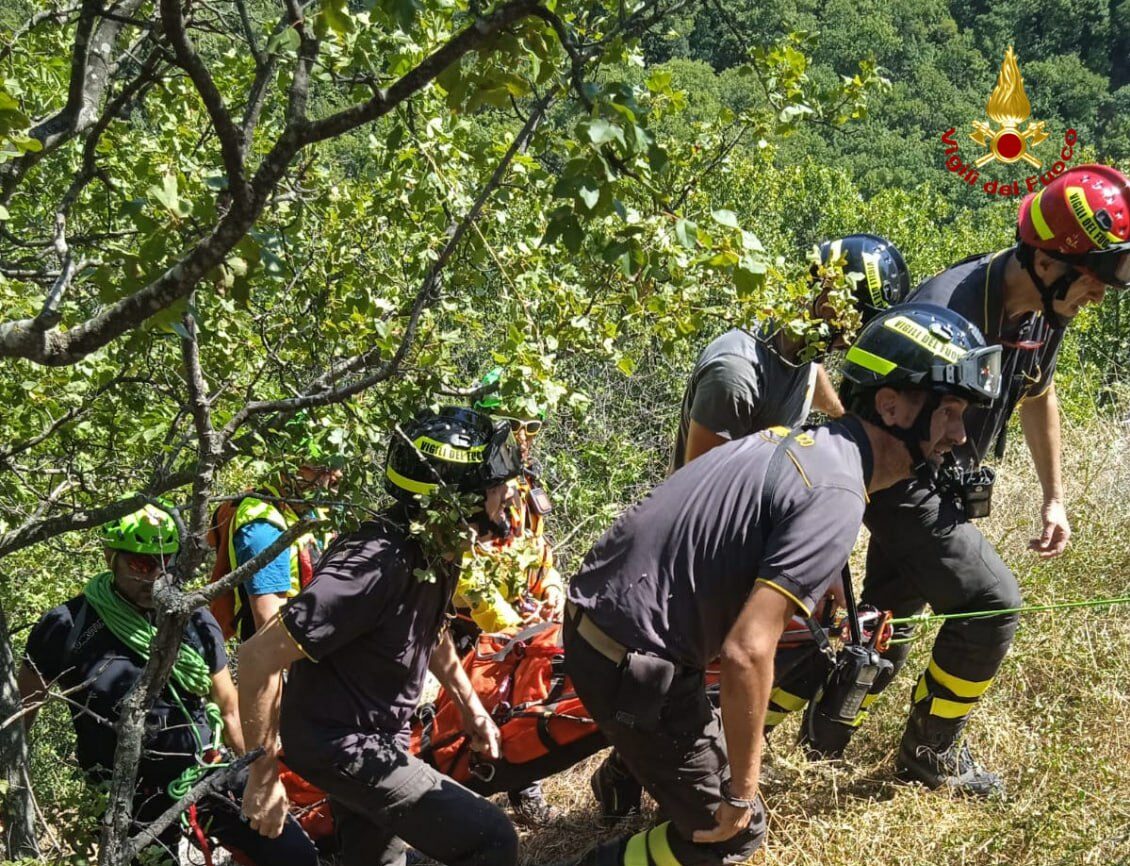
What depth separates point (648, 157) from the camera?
6.59 ft

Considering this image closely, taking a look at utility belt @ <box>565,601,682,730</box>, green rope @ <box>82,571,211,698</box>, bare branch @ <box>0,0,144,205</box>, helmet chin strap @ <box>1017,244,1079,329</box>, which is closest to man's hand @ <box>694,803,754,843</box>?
utility belt @ <box>565,601,682,730</box>

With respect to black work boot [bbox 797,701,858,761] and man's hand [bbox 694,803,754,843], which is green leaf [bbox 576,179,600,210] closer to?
man's hand [bbox 694,803,754,843]

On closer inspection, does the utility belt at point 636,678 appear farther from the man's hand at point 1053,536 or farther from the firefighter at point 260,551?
the man's hand at point 1053,536

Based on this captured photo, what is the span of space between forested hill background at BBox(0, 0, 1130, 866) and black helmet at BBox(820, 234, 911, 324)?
661mm

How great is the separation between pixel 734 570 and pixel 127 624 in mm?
→ 2111

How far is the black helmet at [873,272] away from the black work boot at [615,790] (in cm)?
194

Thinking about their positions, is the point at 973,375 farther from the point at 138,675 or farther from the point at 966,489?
the point at 138,675

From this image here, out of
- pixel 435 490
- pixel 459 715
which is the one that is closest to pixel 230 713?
pixel 459 715

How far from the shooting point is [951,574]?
3.82 m

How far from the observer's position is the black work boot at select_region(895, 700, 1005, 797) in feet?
13.0

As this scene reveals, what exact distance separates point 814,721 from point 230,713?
2.07 metres

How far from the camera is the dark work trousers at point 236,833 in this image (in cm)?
396

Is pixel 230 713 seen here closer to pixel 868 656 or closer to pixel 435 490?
pixel 435 490

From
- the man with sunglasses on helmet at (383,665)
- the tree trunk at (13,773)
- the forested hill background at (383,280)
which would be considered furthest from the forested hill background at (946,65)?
the tree trunk at (13,773)
